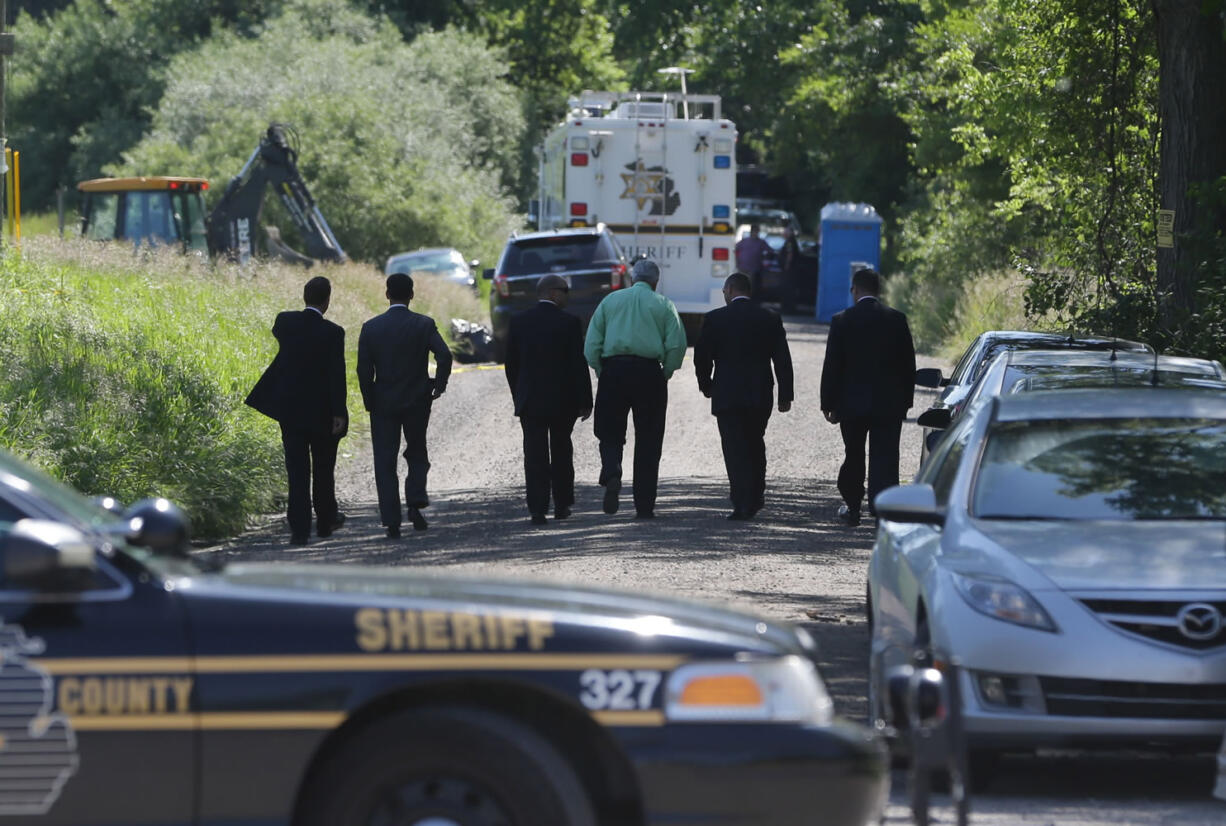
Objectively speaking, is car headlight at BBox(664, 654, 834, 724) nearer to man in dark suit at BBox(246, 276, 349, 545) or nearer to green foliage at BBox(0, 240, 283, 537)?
man in dark suit at BBox(246, 276, 349, 545)

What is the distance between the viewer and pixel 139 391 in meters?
15.2

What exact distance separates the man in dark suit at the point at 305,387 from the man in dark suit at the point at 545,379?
4.43 ft

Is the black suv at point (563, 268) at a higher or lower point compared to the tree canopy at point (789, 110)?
lower

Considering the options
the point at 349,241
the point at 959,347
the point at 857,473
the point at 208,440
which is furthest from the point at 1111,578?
the point at 349,241

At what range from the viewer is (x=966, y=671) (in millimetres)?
6703

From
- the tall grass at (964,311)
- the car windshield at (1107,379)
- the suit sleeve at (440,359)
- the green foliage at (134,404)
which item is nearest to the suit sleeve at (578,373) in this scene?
the suit sleeve at (440,359)

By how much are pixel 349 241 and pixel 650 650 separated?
39.4 m

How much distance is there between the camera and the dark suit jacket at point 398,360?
13352 millimetres

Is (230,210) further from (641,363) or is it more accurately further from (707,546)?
(707,546)

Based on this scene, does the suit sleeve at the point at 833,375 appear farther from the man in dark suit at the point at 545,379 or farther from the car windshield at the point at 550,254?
the car windshield at the point at 550,254

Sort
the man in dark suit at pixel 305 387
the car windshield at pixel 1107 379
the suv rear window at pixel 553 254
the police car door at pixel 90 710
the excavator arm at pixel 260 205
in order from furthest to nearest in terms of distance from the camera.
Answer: the excavator arm at pixel 260 205 < the suv rear window at pixel 553 254 < the man in dark suit at pixel 305 387 < the car windshield at pixel 1107 379 < the police car door at pixel 90 710

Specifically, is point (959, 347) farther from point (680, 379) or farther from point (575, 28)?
point (575, 28)

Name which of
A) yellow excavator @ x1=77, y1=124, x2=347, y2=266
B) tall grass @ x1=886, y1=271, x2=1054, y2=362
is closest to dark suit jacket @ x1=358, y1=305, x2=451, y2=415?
tall grass @ x1=886, y1=271, x2=1054, y2=362

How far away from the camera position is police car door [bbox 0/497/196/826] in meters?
4.45
